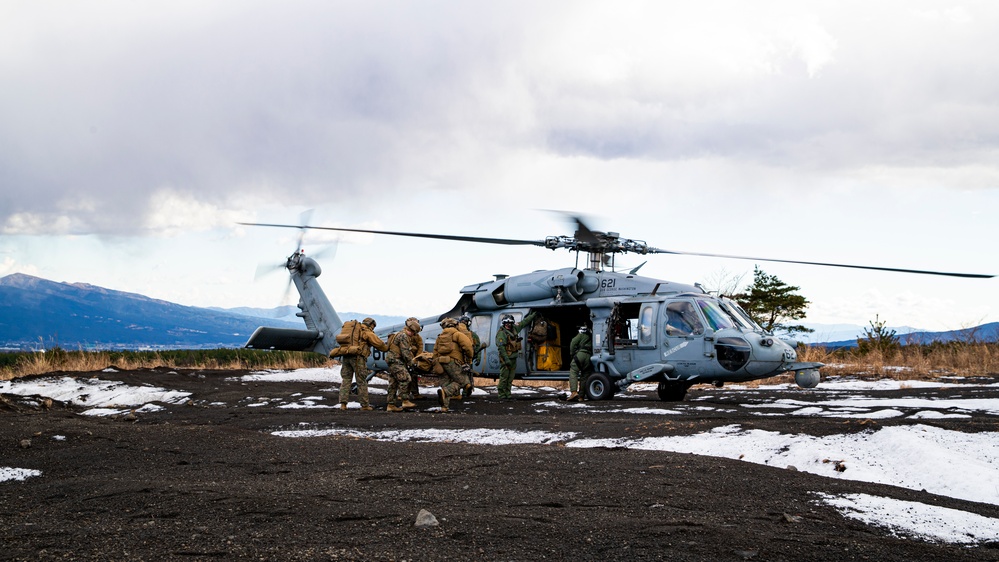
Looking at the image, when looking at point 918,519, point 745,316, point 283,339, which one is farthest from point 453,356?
point 918,519

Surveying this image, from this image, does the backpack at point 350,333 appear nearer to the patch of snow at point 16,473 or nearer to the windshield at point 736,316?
the windshield at point 736,316

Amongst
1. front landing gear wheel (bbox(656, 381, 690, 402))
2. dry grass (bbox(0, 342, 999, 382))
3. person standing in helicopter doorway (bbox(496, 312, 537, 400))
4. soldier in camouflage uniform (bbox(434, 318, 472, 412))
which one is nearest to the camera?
soldier in camouflage uniform (bbox(434, 318, 472, 412))

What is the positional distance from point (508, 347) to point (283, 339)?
21.5ft

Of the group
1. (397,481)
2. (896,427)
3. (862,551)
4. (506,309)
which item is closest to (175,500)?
(397,481)

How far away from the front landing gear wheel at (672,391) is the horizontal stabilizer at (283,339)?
9.24m

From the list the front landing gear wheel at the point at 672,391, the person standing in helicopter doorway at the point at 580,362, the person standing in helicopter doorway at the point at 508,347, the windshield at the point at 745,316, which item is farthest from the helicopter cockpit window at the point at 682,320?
the person standing in helicopter doorway at the point at 508,347

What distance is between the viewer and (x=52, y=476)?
7805 millimetres

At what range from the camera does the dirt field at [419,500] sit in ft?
15.8

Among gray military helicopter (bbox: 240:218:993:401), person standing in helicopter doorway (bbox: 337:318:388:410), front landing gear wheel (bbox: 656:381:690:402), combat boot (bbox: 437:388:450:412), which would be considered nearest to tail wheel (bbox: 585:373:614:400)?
gray military helicopter (bbox: 240:218:993:401)

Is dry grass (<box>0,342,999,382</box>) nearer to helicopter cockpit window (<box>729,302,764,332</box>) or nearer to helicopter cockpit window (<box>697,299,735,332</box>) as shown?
helicopter cockpit window (<box>729,302,764,332</box>)

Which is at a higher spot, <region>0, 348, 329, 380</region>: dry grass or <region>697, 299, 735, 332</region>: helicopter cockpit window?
<region>697, 299, 735, 332</region>: helicopter cockpit window

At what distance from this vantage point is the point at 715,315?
15680 millimetres

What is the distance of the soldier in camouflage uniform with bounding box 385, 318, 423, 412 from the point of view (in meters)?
15.5

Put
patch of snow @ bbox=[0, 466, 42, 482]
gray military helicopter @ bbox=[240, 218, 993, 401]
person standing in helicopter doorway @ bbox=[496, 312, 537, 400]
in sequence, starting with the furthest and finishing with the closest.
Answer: person standing in helicopter doorway @ bbox=[496, 312, 537, 400], gray military helicopter @ bbox=[240, 218, 993, 401], patch of snow @ bbox=[0, 466, 42, 482]
